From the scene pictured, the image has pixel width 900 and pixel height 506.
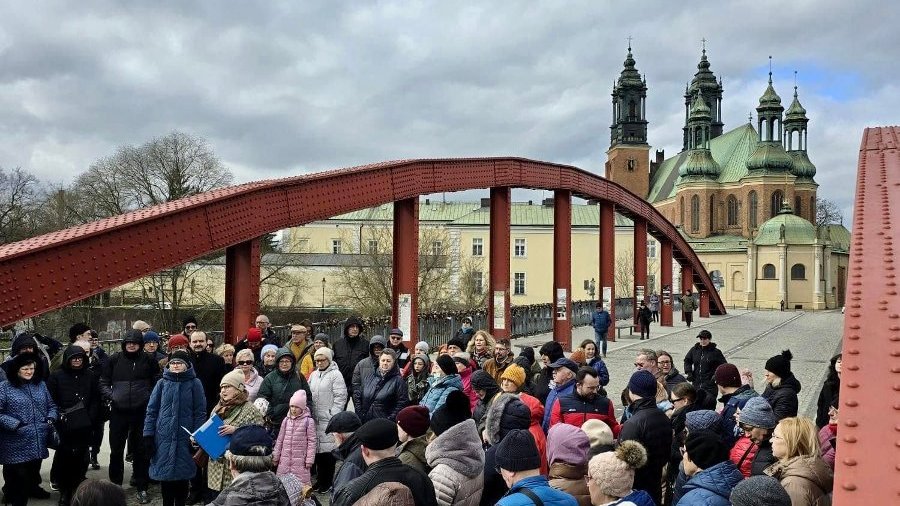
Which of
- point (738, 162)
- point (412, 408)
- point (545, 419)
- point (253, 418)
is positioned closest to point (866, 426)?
point (412, 408)

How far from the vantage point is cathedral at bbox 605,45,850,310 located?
71.9 meters

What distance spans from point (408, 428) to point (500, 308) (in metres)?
13.1

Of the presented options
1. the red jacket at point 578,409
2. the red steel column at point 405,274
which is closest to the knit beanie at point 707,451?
the red jacket at point 578,409

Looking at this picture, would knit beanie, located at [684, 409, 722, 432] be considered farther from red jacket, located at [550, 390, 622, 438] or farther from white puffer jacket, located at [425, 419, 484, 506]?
white puffer jacket, located at [425, 419, 484, 506]

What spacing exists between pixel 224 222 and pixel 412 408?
5577 millimetres

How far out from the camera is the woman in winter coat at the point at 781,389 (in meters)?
6.72

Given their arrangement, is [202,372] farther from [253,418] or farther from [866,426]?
[866,426]

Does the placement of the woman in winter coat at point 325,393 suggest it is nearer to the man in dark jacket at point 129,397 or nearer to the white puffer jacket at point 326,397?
the white puffer jacket at point 326,397

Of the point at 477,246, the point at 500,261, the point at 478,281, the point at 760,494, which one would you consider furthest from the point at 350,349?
the point at 477,246

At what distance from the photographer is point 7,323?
262 inches

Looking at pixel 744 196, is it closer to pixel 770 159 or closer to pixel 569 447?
pixel 770 159

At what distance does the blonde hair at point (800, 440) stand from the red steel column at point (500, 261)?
42.8 feet

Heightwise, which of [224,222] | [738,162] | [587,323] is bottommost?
[587,323]

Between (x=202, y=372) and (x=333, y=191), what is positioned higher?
(x=333, y=191)
